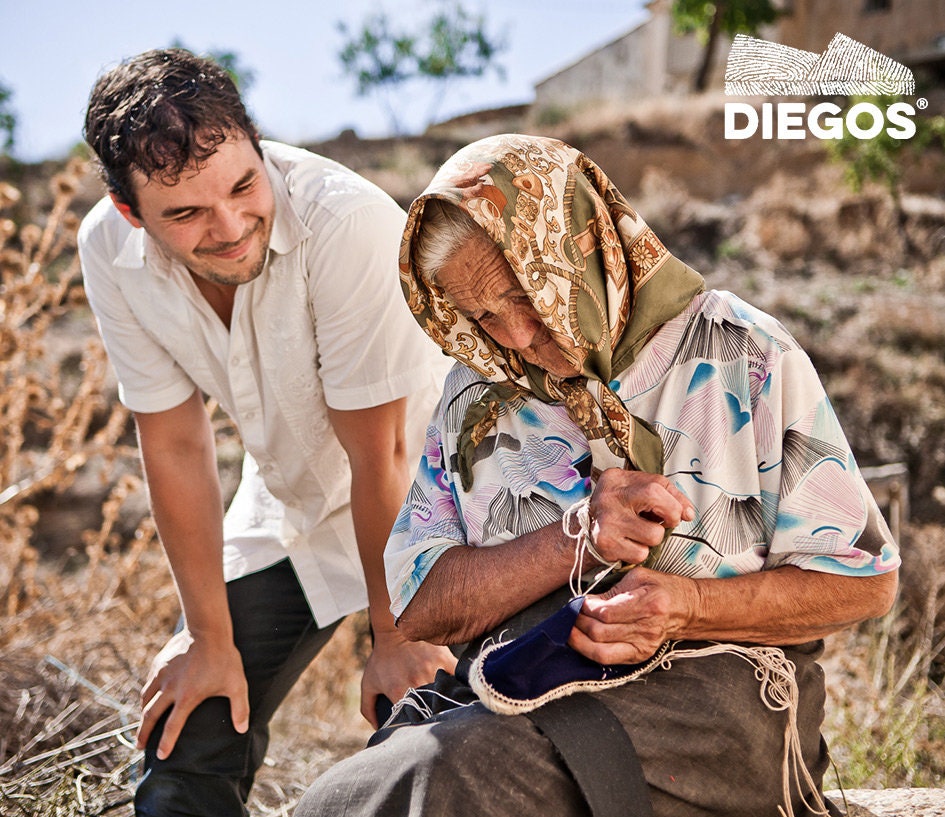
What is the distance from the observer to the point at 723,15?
21438 mm

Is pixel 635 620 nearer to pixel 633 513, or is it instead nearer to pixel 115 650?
pixel 633 513

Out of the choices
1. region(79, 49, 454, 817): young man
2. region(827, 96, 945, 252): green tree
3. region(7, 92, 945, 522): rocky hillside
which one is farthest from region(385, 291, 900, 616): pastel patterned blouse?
region(827, 96, 945, 252): green tree

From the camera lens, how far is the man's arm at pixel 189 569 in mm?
2785

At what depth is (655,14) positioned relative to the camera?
27797 mm

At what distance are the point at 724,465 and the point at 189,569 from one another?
1659 mm

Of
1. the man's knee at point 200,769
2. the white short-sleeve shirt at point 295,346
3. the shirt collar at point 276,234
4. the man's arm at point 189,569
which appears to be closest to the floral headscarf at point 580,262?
the white short-sleeve shirt at point 295,346

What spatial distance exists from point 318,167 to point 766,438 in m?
1.60

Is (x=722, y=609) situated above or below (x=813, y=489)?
below

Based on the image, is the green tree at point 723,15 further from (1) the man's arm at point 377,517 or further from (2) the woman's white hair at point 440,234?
(2) the woman's white hair at point 440,234

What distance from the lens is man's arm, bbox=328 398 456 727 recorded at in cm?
260

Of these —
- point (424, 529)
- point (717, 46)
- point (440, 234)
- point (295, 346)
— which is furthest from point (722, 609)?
point (717, 46)

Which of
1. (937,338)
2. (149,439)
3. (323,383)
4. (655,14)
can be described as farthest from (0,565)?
(655,14)

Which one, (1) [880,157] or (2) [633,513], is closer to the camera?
(2) [633,513]

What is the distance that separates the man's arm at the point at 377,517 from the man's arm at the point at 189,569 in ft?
1.53
